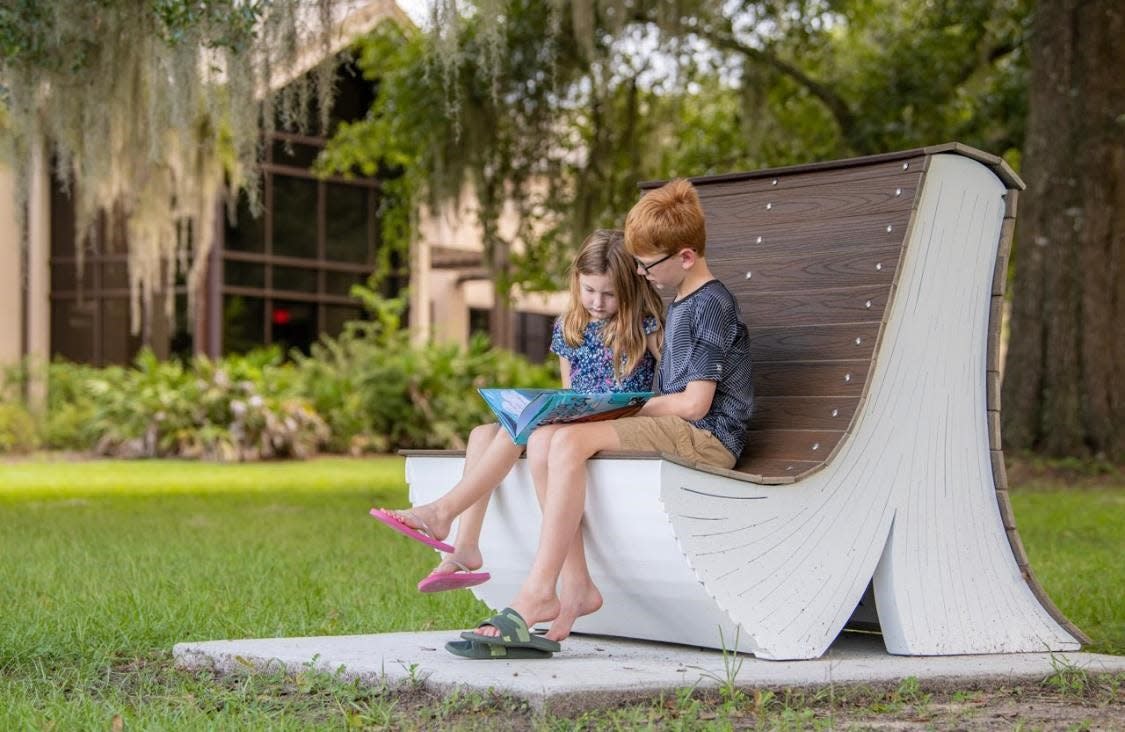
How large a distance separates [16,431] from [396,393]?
3838 millimetres

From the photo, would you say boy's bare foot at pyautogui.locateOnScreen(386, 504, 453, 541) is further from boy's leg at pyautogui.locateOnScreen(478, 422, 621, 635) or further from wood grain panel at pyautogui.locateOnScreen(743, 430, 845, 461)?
wood grain panel at pyautogui.locateOnScreen(743, 430, 845, 461)

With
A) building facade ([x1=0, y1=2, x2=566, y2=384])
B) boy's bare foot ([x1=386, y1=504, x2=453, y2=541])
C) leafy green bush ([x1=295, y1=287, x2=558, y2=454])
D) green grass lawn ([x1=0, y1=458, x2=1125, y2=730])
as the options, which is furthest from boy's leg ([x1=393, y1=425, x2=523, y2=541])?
building facade ([x1=0, y1=2, x2=566, y2=384])

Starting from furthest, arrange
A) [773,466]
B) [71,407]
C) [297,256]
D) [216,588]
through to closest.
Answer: [297,256], [71,407], [216,588], [773,466]

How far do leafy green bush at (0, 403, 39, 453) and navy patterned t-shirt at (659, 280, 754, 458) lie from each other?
42.8 feet

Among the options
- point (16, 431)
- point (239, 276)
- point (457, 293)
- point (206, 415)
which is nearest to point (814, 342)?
point (206, 415)

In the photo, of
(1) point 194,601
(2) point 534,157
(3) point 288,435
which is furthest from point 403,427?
(1) point 194,601

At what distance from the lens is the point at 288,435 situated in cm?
1551

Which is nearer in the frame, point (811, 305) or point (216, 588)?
point (811, 305)

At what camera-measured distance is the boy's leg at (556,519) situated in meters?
3.74

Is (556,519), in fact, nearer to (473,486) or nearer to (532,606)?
(532,606)

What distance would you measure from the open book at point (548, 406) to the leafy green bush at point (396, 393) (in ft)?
40.3

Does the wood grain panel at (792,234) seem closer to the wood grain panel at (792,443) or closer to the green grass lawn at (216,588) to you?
the wood grain panel at (792,443)

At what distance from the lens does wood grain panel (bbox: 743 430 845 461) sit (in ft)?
13.5

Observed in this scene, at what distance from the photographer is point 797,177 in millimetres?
4594
